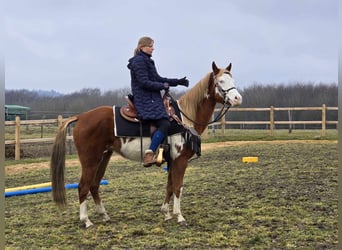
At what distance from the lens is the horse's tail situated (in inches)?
165

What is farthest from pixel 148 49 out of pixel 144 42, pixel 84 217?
pixel 84 217

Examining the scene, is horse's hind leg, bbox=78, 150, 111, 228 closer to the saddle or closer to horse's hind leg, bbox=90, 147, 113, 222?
horse's hind leg, bbox=90, 147, 113, 222

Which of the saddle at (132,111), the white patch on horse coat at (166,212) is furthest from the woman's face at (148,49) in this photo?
the white patch on horse coat at (166,212)

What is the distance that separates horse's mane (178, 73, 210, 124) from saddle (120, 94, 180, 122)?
21cm

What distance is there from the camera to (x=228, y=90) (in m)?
4.34

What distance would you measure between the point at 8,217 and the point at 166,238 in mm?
2294

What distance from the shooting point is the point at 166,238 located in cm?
371

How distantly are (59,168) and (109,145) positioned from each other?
0.61 metres

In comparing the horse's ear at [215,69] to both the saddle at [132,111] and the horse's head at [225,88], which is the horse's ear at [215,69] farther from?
the saddle at [132,111]

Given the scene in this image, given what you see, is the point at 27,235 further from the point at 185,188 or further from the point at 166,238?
the point at 185,188

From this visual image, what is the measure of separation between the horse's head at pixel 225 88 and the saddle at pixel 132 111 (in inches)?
22.8

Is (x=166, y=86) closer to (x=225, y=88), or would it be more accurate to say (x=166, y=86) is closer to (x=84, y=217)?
(x=225, y=88)

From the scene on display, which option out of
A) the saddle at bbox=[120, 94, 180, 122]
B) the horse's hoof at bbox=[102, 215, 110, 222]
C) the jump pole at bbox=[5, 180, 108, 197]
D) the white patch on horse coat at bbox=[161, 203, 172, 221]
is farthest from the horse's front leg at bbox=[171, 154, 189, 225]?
the jump pole at bbox=[5, 180, 108, 197]

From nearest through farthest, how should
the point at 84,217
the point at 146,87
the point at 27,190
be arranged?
the point at 146,87 → the point at 84,217 → the point at 27,190
